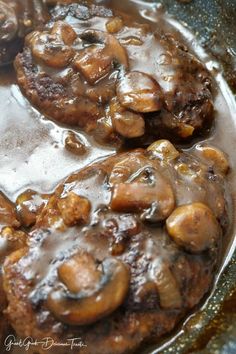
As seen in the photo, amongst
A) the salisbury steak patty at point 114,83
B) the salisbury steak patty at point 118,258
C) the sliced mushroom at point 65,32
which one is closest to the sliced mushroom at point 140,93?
the salisbury steak patty at point 114,83

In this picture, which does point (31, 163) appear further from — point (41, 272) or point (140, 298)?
point (140, 298)

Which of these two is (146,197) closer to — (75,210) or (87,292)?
(75,210)

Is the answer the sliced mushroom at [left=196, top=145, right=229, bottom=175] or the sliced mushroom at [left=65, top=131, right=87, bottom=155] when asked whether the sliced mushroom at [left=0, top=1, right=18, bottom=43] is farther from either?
the sliced mushroom at [left=196, top=145, right=229, bottom=175]

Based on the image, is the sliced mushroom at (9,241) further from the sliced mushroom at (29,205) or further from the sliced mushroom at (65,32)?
the sliced mushroom at (65,32)

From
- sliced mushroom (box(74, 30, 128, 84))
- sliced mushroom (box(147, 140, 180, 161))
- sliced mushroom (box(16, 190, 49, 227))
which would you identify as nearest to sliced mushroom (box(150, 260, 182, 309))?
sliced mushroom (box(147, 140, 180, 161))

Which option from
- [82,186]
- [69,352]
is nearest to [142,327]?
[69,352]

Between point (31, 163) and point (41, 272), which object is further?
point (31, 163)
